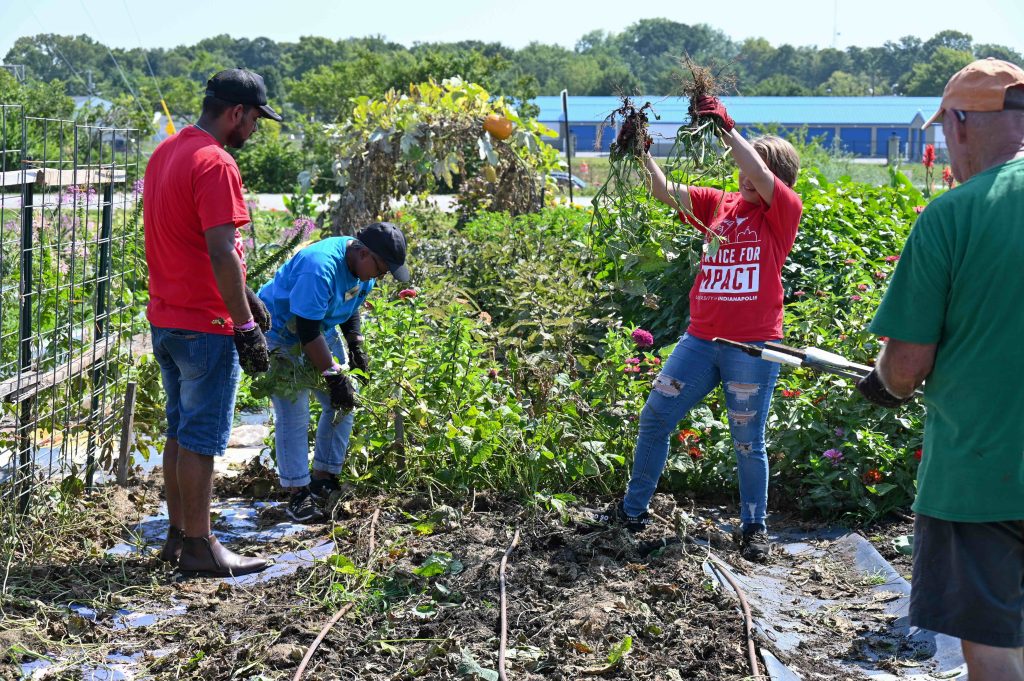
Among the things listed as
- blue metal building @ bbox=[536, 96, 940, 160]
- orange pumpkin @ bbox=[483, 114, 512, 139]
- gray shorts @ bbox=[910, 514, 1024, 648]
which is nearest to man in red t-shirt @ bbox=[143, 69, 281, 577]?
gray shorts @ bbox=[910, 514, 1024, 648]

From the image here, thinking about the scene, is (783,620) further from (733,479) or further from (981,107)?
(981,107)

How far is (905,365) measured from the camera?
2.56 metres

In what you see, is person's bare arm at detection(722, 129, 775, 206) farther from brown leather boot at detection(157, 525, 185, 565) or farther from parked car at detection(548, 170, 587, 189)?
parked car at detection(548, 170, 587, 189)

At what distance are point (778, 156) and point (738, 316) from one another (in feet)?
2.29

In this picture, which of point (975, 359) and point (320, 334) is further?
point (320, 334)

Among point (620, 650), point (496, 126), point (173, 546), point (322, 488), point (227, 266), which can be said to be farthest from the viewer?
point (496, 126)

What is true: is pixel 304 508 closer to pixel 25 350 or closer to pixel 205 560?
pixel 205 560

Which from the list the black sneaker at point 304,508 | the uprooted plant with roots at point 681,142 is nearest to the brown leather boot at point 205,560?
the black sneaker at point 304,508

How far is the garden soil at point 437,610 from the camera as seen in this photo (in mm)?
3441

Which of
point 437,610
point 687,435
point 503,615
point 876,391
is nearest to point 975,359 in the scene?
point 876,391

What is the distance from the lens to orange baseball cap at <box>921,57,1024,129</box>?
2.47m

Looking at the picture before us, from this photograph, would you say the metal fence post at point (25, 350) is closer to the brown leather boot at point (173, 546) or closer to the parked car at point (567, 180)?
the brown leather boot at point (173, 546)

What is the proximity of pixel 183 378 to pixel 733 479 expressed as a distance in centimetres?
274

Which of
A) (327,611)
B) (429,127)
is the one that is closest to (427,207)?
(429,127)
